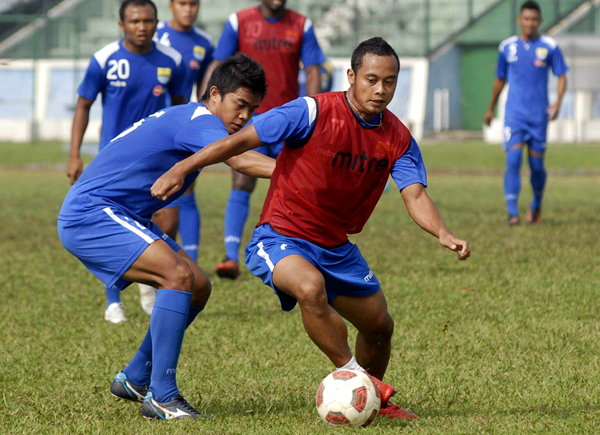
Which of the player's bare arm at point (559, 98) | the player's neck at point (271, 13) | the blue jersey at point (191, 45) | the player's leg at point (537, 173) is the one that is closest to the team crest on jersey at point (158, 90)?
the blue jersey at point (191, 45)

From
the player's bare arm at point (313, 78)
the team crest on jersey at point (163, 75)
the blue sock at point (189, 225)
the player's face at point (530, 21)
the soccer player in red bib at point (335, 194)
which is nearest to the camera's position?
the soccer player in red bib at point (335, 194)

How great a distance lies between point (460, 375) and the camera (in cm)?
462

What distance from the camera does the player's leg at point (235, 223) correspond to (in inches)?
292

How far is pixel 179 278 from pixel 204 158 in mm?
545

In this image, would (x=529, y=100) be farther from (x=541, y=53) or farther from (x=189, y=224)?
(x=189, y=224)

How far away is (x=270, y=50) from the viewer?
25.5 feet

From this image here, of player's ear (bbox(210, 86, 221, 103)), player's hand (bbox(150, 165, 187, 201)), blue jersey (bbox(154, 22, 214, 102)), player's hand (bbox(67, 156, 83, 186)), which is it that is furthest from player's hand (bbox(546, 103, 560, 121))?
player's hand (bbox(150, 165, 187, 201))

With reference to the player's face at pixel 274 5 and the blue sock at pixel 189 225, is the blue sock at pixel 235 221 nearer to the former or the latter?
the blue sock at pixel 189 225

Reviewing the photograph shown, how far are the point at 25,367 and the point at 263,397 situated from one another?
1.39m

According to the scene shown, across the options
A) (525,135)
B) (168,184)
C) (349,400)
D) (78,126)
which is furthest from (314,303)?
(525,135)

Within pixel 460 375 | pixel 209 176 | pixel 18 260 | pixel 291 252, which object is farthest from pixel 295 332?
pixel 209 176

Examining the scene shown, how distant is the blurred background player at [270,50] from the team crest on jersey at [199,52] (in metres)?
0.16

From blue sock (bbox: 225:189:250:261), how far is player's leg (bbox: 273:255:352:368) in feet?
12.0

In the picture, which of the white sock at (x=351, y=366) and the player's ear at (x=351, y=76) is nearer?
the white sock at (x=351, y=366)
